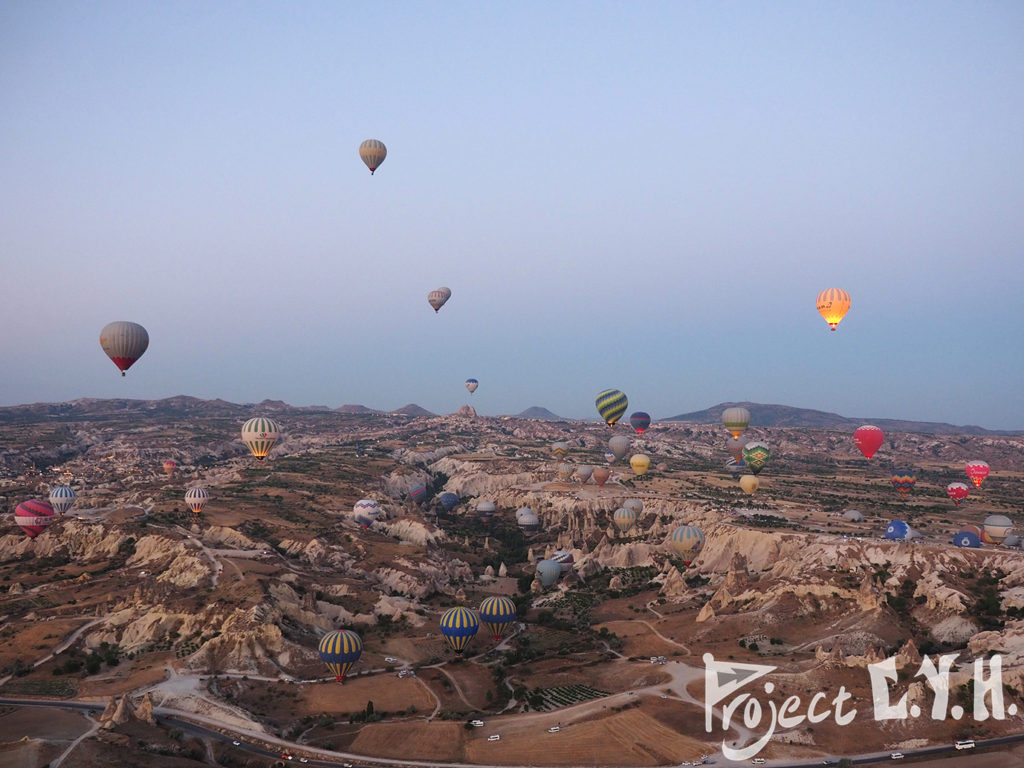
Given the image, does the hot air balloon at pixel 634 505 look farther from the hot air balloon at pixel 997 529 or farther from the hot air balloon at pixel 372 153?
the hot air balloon at pixel 372 153

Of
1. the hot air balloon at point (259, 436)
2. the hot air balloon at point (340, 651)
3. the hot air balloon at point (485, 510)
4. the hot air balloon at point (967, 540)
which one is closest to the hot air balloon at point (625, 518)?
the hot air balloon at point (485, 510)

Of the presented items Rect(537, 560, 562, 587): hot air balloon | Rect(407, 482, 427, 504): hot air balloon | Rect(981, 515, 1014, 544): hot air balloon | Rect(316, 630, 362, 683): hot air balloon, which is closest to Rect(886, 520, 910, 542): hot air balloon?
Rect(981, 515, 1014, 544): hot air balloon

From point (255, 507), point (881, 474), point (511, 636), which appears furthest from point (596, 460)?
point (511, 636)

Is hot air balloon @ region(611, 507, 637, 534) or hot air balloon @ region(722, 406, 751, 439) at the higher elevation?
hot air balloon @ region(722, 406, 751, 439)

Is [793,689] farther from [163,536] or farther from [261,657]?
[163,536]

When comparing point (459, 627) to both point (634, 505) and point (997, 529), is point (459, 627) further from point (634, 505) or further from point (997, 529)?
point (997, 529)

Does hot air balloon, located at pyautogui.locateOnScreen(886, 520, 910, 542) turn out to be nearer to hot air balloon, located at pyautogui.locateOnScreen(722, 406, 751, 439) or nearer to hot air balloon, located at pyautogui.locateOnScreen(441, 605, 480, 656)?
hot air balloon, located at pyautogui.locateOnScreen(722, 406, 751, 439)

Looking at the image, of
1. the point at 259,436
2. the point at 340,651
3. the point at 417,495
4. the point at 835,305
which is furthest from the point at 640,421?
the point at 340,651
